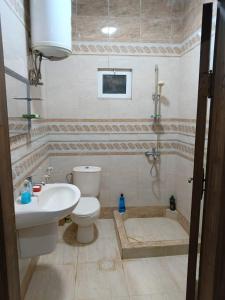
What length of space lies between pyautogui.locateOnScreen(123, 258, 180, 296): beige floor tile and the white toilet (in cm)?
54

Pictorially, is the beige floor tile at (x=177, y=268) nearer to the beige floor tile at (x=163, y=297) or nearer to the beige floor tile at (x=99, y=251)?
the beige floor tile at (x=163, y=297)

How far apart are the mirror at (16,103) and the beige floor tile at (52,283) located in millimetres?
1299

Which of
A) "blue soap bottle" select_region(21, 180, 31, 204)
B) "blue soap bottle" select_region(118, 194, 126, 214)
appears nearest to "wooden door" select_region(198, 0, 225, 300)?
"blue soap bottle" select_region(21, 180, 31, 204)

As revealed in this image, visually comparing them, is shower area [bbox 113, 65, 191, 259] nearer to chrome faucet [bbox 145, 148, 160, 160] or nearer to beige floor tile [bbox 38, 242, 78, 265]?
chrome faucet [bbox 145, 148, 160, 160]

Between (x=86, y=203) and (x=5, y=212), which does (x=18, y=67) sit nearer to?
(x=5, y=212)

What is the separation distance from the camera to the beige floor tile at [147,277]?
6.12ft

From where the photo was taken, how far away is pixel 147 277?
2.01 metres

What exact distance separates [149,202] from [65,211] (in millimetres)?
1871

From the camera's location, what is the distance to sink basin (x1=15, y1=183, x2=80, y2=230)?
1.44 metres

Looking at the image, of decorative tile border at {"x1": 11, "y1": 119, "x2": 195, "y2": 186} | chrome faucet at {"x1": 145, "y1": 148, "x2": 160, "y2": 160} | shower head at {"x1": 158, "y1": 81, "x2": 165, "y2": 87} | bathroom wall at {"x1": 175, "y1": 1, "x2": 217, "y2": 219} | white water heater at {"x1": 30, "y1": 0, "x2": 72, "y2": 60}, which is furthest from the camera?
chrome faucet at {"x1": 145, "y1": 148, "x2": 160, "y2": 160}

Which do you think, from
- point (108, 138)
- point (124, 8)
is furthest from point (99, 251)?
point (124, 8)

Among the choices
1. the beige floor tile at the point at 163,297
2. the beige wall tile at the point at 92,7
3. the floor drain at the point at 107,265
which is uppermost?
the beige wall tile at the point at 92,7

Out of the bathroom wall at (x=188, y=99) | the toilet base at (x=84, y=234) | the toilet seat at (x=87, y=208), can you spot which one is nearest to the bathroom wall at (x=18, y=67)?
the toilet seat at (x=87, y=208)

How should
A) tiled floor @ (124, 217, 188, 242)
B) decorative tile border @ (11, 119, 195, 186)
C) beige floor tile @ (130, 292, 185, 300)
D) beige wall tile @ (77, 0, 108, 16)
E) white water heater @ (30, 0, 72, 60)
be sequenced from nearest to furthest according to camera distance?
beige floor tile @ (130, 292, 185, 300), white water heater @ (30, 0, 72, 60), tiled floor @ (124, 217, 188, 242), beige wall tile @ (77, 0, 108, 16), decorative tile border @ (11, 119, 195, 186)
